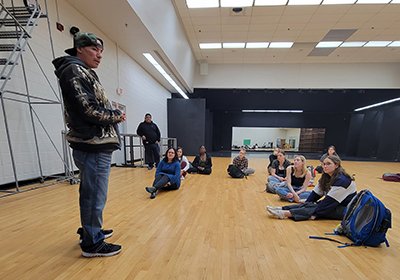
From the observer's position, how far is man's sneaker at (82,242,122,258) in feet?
5.51

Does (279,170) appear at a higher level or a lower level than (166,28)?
lower

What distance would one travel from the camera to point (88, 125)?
1.47 meters

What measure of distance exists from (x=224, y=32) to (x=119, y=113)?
7448mm

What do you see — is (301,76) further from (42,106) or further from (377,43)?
(42,106)

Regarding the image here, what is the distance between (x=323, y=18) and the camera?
6.70 metres

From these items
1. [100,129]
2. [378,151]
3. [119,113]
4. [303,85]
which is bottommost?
[378,151]

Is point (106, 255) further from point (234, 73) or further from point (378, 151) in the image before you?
point (378, 151)

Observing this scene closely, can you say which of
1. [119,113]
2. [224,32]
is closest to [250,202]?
[119,113]

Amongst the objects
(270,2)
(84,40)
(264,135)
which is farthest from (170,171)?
(264,135)

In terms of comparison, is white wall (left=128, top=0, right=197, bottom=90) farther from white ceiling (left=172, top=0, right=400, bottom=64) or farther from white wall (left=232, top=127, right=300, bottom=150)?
white wall (left=232, top=127, right=300, bottom=150)

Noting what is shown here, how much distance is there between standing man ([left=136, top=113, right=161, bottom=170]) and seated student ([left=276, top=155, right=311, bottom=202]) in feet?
12.5

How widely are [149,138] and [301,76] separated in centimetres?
896

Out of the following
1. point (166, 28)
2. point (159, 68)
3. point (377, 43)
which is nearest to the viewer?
point (166, 28)

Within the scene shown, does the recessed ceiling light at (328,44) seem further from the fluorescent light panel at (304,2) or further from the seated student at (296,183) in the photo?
the seated student at (296,183)
